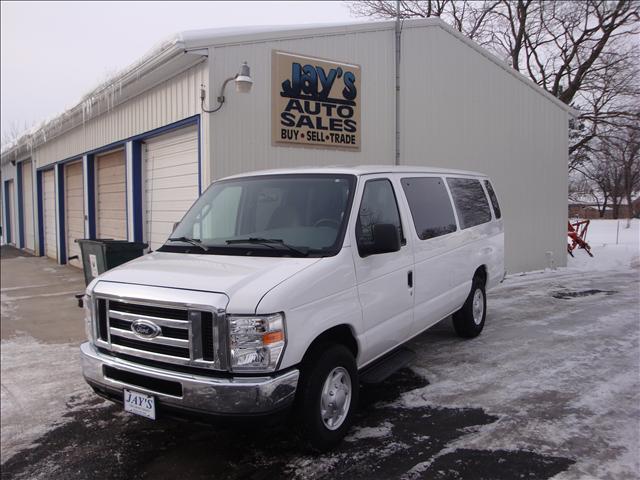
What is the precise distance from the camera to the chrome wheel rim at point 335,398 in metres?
3.74

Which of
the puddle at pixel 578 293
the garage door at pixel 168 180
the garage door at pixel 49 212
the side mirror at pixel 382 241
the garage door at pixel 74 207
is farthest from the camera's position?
the garage door at pixel 49 212

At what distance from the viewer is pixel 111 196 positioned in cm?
1261

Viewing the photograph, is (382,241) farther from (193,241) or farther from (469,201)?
(469,201)

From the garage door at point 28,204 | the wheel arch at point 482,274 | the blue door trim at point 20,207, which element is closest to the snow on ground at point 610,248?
the wheel arch at point 482,274

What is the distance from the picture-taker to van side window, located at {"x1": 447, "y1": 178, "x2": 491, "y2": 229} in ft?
20.7

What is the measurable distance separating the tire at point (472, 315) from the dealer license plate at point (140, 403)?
14.1 ft

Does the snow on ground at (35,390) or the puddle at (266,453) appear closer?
the puddle at (266,453)

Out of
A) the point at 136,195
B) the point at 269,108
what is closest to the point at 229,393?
the point at 269,108

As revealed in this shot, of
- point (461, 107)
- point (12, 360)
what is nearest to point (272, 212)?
point (12, 360)

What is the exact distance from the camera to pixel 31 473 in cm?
382

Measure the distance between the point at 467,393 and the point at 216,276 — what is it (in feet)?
9.27

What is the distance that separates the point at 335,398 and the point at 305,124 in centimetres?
611

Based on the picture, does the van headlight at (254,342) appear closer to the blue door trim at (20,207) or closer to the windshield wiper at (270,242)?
the windshield wiper at (270,242)

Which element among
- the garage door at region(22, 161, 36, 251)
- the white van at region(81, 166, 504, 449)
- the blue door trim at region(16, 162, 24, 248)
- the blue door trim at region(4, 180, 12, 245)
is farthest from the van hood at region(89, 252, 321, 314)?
the blue door trim at region(4, 180, 12, 245)
